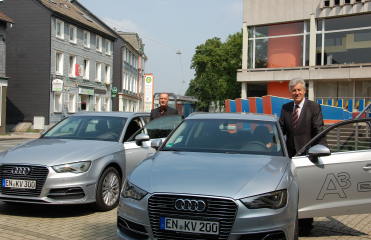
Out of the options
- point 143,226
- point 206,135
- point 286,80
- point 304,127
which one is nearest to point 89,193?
point 206,135

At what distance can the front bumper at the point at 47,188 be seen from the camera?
578 cm

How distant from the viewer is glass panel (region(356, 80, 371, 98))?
2872 cm

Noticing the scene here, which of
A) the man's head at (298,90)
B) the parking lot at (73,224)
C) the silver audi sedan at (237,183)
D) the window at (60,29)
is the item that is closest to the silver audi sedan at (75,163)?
the parking lot at (73,224)

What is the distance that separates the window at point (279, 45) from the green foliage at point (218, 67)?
2195cm

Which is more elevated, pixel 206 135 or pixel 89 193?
pixel 206 135

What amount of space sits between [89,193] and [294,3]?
27.4 m

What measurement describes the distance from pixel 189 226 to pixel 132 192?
0.69 meters

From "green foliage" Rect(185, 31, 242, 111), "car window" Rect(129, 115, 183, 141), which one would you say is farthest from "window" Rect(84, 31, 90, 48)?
"car window" Rect(129, 115, 183, 141)

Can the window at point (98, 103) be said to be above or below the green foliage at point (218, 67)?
below

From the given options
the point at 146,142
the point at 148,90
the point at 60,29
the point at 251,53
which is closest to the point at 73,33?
the point at 60,29

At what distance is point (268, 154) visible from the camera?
187 inches

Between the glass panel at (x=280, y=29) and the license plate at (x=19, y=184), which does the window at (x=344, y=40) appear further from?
the license plate at (x=19, y=184)

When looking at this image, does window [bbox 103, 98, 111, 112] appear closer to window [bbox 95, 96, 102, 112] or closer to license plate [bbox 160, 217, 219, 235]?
window [bbox 95, 96, 102, 112]

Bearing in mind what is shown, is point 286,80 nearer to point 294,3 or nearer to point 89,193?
point 294,3
